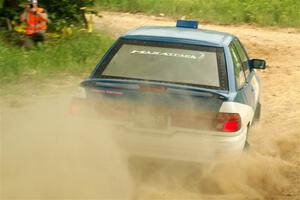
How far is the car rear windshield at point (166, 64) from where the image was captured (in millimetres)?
5758

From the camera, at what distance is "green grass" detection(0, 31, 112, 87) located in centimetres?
967

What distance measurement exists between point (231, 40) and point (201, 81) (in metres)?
1.11

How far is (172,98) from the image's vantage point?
5.34 metres

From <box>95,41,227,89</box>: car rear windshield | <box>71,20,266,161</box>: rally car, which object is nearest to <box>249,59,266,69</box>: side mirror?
<box>71,20,266,161</box>: rally car

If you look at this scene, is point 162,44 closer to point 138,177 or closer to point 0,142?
point 138,177

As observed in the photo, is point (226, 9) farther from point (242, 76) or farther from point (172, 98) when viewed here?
point (172, 98)

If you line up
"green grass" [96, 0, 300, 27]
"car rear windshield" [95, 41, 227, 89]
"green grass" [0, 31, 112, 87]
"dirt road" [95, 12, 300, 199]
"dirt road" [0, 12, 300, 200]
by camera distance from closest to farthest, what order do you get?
"dirt road" [0, 12, 300, 200] → "car rear windshield" [95, 41, 227, 89] → "dirt road" [95, 12, 300, 199] → "green grass" [0, 31, 112, 87] → "green grass" [96, 0, 300, 27]

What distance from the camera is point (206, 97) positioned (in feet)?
17.6

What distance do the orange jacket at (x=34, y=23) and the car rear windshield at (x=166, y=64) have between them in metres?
5.45

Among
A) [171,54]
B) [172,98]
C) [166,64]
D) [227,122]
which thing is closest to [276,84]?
[171,54]

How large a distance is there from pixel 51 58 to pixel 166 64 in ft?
17.2

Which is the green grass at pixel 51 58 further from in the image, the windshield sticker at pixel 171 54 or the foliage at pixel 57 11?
the windshield sticker at pixel 171 54

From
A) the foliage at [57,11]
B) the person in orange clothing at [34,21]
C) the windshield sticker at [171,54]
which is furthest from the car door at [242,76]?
the foliage at [57,11]

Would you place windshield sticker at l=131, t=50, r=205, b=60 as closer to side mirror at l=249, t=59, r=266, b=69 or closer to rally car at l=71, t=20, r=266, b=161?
rally car at l=71, t=20, r=266, b=161
